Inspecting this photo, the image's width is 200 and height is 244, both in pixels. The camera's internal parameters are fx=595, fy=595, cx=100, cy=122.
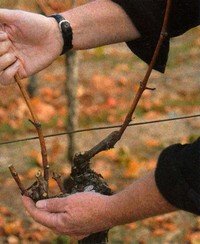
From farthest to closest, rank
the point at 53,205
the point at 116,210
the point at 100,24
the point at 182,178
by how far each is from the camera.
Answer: the point at 100,24, the point at 53,205, the point at 116,210, the point at 182,178

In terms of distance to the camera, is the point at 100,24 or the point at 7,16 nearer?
the point at 7,16

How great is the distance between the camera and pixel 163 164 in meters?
1.52

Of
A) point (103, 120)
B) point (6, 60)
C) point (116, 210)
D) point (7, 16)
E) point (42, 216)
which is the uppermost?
point (7, 16)

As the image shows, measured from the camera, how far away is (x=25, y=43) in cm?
209

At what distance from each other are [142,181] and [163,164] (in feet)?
0.31

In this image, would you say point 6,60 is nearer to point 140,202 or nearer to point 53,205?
point 53,205

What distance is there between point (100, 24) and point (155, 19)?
23cm

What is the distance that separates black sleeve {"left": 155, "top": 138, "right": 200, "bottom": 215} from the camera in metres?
1.46

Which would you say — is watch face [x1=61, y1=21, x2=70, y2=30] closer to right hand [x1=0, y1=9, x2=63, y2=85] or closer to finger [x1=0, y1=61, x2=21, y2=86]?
right hand [x1=0, y1=9, x2=63, y2=85]

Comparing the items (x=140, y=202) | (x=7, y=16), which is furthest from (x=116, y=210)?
(x=7, y=16)

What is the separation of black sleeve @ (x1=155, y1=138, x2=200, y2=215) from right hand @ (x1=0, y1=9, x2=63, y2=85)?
0.70 metres

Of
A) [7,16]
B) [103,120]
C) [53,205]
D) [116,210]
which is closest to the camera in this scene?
[116,210]

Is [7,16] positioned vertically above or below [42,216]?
above

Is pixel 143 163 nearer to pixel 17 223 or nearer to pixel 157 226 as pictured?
pixel 157 226
